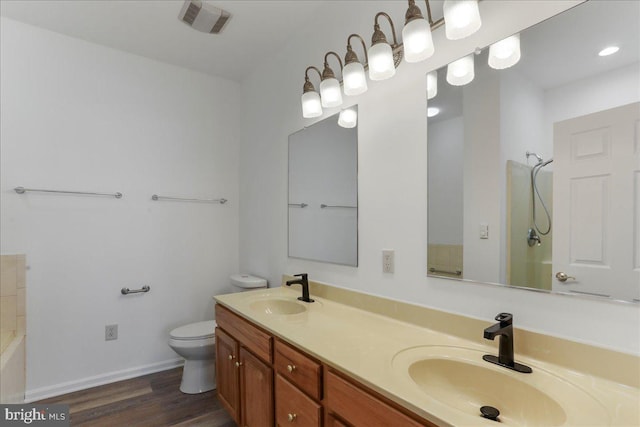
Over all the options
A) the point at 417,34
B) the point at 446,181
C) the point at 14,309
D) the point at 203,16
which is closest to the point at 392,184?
the point at 446,181

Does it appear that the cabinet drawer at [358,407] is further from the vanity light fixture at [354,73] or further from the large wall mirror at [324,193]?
the vanity light fixture at [354,73]

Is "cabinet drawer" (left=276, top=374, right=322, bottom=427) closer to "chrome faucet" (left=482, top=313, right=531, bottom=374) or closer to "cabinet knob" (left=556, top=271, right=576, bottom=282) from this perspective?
"chrome faucet" (left=482, top=313, right=531, bottom=374)

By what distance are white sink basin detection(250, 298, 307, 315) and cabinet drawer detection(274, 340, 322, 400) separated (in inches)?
19.9

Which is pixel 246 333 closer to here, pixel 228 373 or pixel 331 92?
pixel 228 373

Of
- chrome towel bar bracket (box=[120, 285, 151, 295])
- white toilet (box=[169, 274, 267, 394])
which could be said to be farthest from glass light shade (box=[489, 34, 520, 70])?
chrome towel bar bracket (box=[120, 285, 151, 295])

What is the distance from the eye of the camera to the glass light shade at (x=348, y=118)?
5.87 feet

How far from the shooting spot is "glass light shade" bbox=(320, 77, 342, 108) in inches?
68.4

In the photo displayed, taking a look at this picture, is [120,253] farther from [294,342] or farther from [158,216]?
[294,342]

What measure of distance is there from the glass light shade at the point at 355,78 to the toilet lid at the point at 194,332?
1922 mm

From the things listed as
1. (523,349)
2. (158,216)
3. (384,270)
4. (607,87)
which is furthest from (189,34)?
(523,349)

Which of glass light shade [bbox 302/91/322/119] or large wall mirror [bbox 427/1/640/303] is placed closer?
large wall mirror [bbox 427/1/640/303]

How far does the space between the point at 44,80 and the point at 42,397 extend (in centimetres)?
222

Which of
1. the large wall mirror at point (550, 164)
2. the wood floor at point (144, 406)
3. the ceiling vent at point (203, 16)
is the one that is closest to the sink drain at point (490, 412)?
→ the large wall mirror at point (550, 164)

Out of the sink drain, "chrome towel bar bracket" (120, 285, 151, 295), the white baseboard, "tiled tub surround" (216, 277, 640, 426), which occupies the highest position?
"tiled tub surround" (216, 277, 640, 426)
